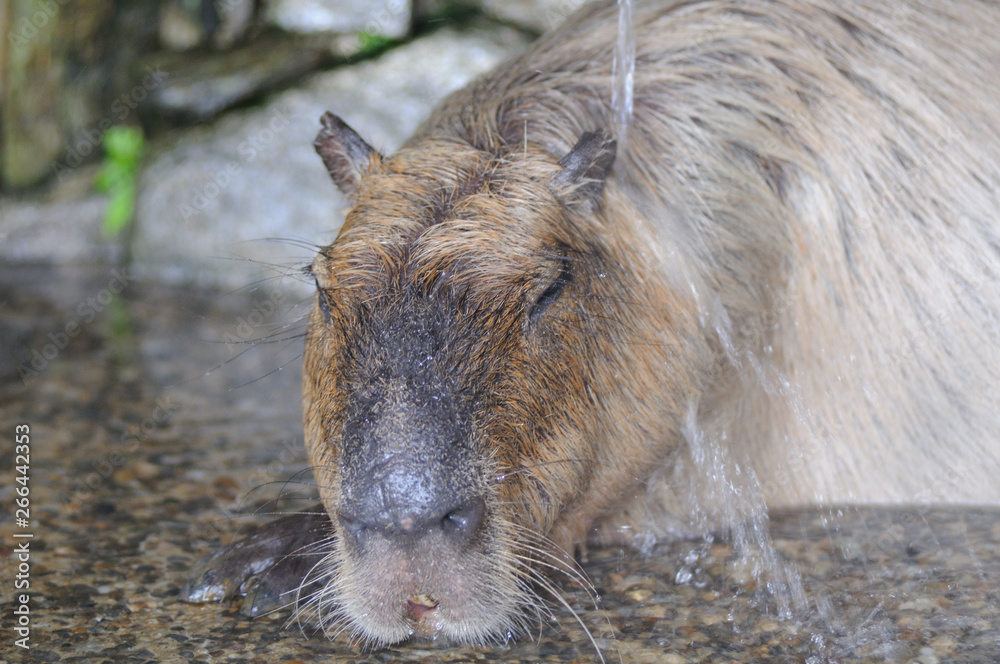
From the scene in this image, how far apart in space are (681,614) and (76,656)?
1.55 meters

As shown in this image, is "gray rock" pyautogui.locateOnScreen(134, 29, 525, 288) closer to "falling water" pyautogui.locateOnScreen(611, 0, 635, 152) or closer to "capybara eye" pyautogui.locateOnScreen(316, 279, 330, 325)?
"falling water" pyautogui.locateOnScreen(611, 0, 635, 152)

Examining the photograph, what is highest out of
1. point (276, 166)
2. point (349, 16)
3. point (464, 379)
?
Result: point (464, 379)

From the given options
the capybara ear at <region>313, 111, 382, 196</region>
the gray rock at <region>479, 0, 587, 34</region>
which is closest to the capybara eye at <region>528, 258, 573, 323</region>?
the capybara ear at <region>313, 111, 382, 196</region>

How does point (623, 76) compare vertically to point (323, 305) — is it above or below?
above

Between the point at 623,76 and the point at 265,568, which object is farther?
the point at 623,76

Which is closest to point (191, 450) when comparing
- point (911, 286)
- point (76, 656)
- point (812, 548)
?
point (76, 656)

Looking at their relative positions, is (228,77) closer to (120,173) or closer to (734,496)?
(120,173)

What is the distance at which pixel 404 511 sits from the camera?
2287 mm

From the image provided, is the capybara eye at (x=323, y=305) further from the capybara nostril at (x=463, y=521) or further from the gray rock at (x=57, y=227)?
the gray rock at (x=57, y=227)

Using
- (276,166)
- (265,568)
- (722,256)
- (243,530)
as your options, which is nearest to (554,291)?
(722,256)

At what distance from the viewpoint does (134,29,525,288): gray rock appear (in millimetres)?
6953

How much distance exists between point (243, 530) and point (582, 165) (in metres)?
1.67

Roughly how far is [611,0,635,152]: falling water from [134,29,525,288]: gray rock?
11.8 ft

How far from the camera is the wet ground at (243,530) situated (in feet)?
8.20
